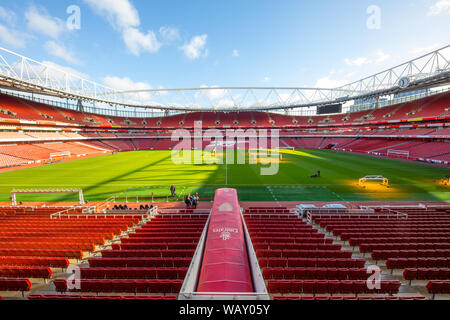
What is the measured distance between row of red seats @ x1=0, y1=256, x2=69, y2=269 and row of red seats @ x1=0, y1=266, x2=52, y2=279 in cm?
74

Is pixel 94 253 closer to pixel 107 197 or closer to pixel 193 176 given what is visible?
pixel 107 197

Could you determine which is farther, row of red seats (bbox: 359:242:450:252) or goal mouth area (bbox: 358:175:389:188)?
goal mouth area (bbox: 358:175:389:188)

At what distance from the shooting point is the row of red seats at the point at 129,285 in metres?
5.54

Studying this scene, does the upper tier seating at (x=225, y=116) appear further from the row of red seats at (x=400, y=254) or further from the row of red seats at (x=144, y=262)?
the row of red seats at (x=144, y=262)

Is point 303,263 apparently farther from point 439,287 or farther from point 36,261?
point 36,261

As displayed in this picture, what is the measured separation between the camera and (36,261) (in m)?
7.13

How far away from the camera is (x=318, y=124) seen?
8556cm

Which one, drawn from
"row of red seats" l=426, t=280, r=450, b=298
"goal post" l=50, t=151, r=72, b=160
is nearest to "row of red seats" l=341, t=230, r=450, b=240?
"row of red seats" l=426, t=280, r=450, b=298

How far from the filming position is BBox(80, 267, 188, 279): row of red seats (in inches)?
244

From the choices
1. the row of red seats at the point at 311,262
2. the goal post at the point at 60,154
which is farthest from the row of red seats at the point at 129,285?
the goal post at the point at 60,154

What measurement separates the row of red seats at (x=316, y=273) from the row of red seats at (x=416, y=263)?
1508mm

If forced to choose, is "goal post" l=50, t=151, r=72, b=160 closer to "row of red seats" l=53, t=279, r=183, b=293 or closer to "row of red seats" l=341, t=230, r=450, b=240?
"row of red seats" l=53, t=279, r=183, b=293

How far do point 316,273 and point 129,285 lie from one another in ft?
18.5

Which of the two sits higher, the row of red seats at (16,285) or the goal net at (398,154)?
the goal net at (398,154)
